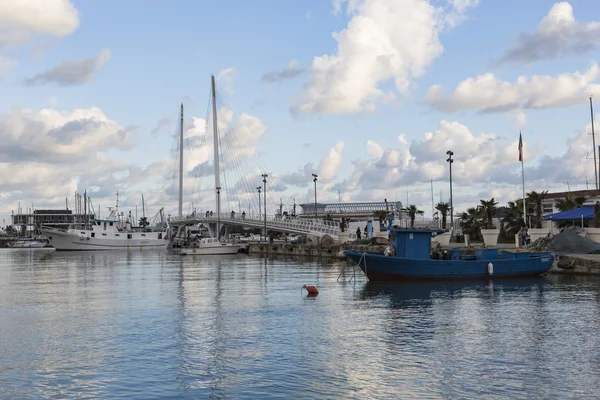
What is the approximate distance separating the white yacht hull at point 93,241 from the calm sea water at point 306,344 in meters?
84.2

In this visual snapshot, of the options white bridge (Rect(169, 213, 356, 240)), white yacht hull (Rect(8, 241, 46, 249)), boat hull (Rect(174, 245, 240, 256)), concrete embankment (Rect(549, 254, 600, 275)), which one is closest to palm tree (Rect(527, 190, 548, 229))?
concrete embankment (Rect(549, 254, 600, 275))

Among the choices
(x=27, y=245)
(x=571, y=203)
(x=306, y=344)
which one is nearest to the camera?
(x=306, y=344)

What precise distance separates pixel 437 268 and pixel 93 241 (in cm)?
9129

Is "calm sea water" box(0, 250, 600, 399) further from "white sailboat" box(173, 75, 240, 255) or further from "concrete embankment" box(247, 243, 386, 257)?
"white sailboat" box(173, 75, 240, 255)

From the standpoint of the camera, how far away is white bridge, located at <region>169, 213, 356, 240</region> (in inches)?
3452

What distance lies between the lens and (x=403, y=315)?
27484 millimetres

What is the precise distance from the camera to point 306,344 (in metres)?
21.0

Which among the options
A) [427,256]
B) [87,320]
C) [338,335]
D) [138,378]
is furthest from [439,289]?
[138,378]

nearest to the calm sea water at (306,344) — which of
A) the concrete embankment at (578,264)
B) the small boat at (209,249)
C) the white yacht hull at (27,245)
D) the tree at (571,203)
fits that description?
the concrete embankment at (578,264)

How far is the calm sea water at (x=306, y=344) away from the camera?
52.2 feet

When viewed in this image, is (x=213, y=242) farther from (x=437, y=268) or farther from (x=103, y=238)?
(x=437, y=268)

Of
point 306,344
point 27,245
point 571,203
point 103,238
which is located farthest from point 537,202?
point 27,245

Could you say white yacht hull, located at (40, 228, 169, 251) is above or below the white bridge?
below

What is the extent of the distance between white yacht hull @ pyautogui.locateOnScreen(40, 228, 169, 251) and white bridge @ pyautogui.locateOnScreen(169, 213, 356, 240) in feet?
32.9
